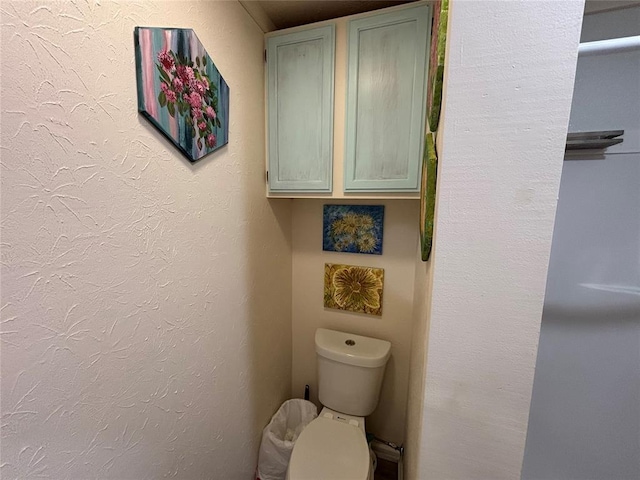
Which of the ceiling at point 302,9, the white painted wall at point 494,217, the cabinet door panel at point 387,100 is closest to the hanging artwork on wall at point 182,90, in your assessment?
the ceiling at point 302,9

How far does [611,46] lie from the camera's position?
58cm

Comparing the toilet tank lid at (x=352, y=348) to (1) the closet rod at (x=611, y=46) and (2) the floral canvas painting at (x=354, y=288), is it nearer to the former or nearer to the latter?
(2) the floral canvas painting at (x=354, y=288)

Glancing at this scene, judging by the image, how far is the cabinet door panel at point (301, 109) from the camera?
1.03 meters

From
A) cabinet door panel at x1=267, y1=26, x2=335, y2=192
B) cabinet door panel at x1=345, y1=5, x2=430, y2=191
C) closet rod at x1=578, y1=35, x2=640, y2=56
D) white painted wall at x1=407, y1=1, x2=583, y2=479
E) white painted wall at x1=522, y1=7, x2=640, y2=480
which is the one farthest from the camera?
cabinet door panel at x1=267, y1=26, x2=335, y2=192

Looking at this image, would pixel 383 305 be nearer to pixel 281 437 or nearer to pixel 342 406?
pixel 342 406

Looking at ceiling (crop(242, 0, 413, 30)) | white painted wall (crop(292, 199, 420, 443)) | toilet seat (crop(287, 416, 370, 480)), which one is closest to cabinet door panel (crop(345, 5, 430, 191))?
ceiling (crop(242, 0, 413, 30))

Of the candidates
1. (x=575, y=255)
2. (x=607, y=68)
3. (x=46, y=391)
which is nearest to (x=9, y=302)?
(x=46, y=391)

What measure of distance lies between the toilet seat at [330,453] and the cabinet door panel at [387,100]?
1.11 metres

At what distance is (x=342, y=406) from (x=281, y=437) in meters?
0.38

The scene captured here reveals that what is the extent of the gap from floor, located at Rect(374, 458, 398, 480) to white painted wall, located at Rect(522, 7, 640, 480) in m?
0.74

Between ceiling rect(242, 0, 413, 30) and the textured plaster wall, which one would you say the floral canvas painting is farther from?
ceiling rect(242, 0, 413, 30)

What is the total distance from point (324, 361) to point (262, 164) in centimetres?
101

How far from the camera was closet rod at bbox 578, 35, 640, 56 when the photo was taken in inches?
22.2

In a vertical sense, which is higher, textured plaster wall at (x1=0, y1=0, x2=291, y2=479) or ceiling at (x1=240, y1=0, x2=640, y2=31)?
ceiling at (x1=240, y1=0, x2=640, y2=31)
